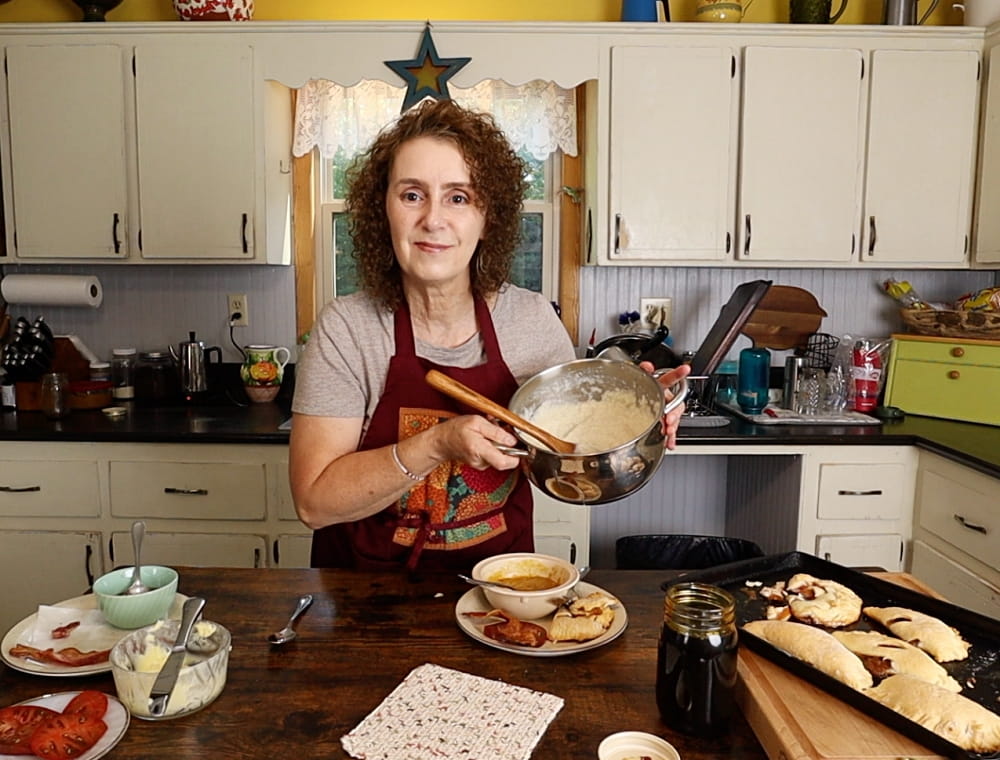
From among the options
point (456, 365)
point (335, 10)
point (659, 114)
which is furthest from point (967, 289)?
point (335, 10)

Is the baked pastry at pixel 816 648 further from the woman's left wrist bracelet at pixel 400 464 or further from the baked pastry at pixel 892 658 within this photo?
the woman's left wrist bracelet at pixel 400 464

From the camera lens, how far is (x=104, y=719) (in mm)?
898

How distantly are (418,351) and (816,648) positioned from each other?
0.88 m

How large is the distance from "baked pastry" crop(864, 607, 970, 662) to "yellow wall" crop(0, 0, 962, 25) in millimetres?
2388

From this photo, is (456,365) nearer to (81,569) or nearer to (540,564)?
(540,564)

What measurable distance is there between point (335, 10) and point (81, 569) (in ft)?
6.75

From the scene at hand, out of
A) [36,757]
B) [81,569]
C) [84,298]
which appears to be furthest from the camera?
[84,298]

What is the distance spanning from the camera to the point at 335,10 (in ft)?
9.36

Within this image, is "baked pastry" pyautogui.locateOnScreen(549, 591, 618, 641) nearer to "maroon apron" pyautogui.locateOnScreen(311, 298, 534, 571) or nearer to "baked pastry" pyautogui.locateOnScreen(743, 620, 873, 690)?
"baked pastry" pyautogui.locateOnScreen(743, 620, 873, 690)

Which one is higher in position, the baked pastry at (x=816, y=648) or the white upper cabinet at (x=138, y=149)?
the white upper cabinet at (x=138, y=149)

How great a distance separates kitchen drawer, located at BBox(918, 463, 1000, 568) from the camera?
6.77 ft

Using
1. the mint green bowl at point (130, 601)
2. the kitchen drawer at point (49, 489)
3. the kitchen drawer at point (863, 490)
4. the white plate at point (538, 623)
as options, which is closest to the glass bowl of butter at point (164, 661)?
the mint green bowl at point (130, 601)

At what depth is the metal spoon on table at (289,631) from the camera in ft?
3.59

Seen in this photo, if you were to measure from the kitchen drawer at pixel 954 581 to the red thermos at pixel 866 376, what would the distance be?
1.74ft
